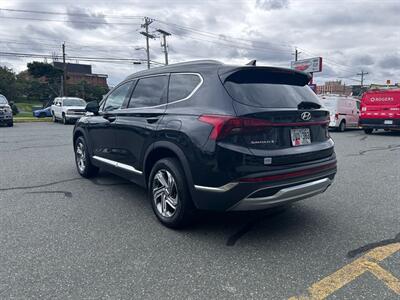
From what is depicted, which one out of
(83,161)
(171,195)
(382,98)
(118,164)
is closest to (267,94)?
(171,195)

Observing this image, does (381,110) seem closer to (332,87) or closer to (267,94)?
(267,94)

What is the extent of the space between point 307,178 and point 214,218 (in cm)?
127

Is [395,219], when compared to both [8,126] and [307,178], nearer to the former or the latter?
[307,178]

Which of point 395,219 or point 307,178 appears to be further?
point 395,219

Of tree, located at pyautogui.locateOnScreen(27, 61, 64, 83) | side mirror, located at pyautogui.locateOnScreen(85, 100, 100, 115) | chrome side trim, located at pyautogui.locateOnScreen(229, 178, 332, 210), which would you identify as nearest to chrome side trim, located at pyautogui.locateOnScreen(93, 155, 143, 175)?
side mirror, located at pyautogui.locateOnScreen(85, 100, 100, 115)

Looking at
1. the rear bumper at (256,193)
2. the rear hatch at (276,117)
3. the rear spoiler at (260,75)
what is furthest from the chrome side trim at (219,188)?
the rear spoiler at (260,75)

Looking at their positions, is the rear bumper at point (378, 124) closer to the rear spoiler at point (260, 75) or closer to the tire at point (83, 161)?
the rear spoiler at point (260, 75)

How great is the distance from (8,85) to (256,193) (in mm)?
64448

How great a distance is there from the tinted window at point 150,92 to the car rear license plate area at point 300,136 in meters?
1.55

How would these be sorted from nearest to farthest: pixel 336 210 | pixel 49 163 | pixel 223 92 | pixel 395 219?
1. pixel 223 92
2. pixel 395 219
3. pixel 336 210
4. pixel 49 163

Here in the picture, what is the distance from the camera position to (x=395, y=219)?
4.08 metres

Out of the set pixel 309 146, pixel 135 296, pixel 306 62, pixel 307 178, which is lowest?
pixel 135 296

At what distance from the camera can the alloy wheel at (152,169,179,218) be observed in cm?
370

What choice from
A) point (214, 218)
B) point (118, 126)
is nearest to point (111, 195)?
point (118, 126)
